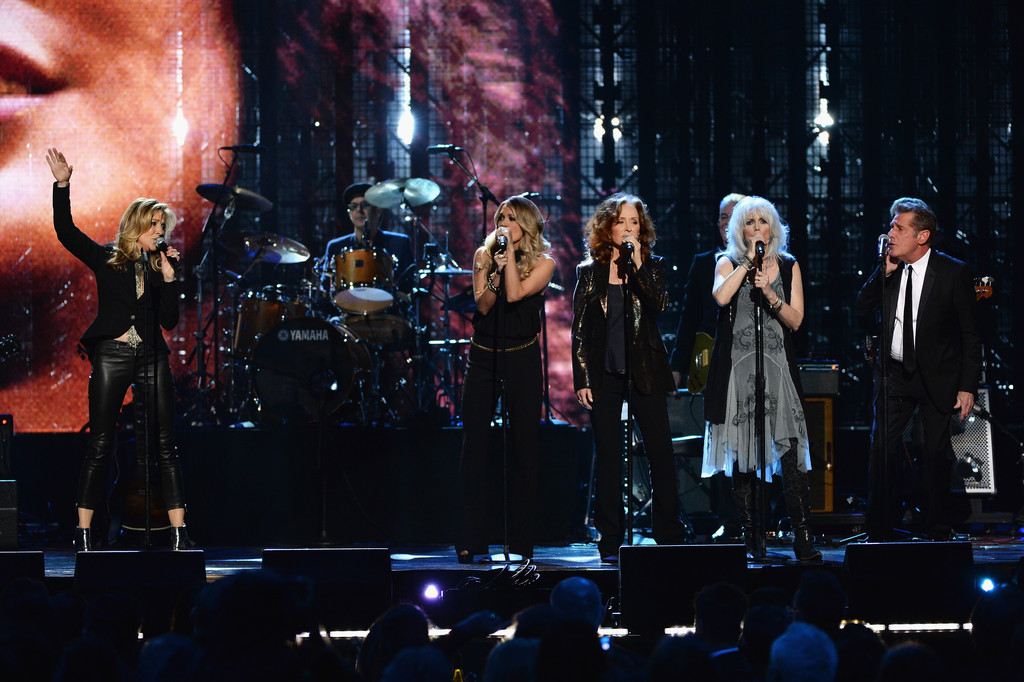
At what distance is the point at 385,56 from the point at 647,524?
4972mm

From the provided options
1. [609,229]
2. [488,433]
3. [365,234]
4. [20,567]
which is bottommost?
[20,567]

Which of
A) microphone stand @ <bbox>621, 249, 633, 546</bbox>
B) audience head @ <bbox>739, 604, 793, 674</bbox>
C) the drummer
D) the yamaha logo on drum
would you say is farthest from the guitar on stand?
the drummer

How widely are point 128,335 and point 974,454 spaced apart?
5.21m

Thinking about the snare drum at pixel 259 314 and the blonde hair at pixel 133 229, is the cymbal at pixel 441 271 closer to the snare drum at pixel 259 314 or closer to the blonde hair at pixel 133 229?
the snare drum at pixel 259 314

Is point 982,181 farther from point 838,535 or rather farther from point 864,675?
point 864,675

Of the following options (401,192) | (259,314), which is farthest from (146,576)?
(401,192)

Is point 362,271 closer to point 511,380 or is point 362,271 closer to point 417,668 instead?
point 511,380

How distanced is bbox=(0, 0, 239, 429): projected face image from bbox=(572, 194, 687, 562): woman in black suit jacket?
5.74 metres

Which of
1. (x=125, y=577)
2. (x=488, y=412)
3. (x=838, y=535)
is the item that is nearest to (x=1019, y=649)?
(x=488, y=412)

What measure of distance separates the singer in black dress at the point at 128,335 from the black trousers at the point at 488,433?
145 cm

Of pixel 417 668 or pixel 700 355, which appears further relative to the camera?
pixel 700 355

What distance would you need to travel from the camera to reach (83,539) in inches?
218

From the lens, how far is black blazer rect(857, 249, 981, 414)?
583 centimetres

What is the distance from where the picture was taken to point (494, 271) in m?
5.35
